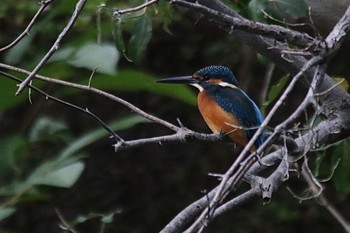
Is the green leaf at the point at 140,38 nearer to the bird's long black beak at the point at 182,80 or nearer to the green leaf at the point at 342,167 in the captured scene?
the bird's long black beak at the point at 182,80

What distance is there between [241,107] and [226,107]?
0.04 meters

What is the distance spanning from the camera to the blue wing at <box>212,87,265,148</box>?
1.97 metres

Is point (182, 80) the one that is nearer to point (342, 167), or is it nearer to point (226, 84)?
point (226, 84)

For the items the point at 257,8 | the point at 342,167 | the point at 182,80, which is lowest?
the point at 342,167

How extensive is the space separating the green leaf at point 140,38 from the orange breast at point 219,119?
6.7 inches

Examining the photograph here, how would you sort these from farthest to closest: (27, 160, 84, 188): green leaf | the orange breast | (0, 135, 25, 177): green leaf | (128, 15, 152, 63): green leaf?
(0, 135, 25, 177): green leaf → (27, 160, 84, 188): green leaf → (128, 15, 152, 63): green leaf → the orange breast

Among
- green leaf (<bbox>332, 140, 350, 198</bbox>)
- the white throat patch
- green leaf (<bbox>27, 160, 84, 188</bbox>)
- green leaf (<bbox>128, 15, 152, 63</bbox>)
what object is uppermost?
green leaf (<bbox>128, 15, 152, 63</bbox>)

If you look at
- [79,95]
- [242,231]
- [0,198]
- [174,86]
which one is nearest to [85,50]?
[174,86]

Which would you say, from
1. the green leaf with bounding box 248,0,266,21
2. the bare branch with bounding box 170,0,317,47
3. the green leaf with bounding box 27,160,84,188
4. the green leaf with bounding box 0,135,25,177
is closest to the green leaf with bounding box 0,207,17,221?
the green leaf with bounding box 27,160,84,188

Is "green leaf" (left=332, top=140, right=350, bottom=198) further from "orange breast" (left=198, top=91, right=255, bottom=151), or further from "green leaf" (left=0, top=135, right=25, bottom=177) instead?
"green leaf" (left=0, top=135, right=25, bottom=177)

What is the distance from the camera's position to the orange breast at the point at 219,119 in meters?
1.91

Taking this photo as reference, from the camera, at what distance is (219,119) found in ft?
6.53

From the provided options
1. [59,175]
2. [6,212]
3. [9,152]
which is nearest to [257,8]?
[59,175]

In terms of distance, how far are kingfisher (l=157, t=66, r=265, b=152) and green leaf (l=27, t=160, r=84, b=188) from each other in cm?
66
